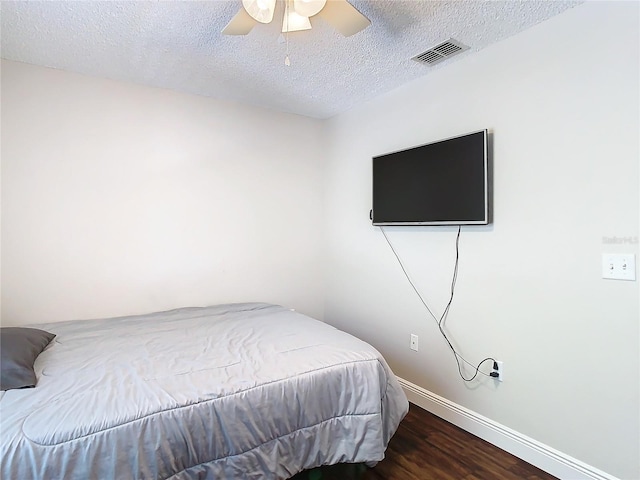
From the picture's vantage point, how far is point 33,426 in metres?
1.19

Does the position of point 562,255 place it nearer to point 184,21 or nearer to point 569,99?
point 569,99

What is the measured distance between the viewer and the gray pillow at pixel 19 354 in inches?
56.4

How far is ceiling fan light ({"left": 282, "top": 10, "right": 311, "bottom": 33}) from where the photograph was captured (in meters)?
1.72

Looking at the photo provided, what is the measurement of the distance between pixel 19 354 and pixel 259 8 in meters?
1.84

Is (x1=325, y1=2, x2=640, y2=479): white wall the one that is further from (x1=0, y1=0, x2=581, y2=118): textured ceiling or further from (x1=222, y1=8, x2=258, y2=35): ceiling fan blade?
(x1=222, y1=8, x2=258, y2=35): ceiling fan blade

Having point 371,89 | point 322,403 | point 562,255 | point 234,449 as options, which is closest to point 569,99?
point 562,255

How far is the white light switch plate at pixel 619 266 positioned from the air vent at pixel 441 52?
56.2 inches

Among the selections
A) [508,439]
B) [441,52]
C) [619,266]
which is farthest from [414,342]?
[441,52]

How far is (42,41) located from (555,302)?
10.8ft

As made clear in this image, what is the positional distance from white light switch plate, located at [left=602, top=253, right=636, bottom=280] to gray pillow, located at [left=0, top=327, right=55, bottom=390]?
2.59 m

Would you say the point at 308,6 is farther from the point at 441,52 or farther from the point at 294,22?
the point at 441,52

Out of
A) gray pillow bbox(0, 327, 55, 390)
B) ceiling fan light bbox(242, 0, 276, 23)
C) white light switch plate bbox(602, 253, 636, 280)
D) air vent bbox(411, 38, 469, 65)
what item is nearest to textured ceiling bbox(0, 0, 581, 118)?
air vent bbox(411, 38, 469, 65)

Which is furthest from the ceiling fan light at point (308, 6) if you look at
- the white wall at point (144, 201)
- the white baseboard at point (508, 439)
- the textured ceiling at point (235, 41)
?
the white baseboard at point (508, 439)

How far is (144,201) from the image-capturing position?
2.79 meters
